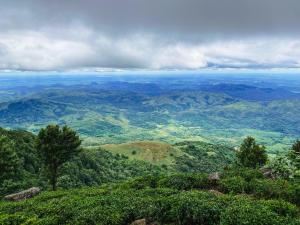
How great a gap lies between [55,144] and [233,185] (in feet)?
115

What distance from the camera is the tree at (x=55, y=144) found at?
63469 mm

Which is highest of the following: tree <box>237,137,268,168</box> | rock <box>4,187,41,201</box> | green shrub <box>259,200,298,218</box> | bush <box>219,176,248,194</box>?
green shrub <box>259,200,298,218</box>

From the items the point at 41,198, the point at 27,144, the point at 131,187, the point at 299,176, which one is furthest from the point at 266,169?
the point at 27,144

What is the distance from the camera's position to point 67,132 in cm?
6456

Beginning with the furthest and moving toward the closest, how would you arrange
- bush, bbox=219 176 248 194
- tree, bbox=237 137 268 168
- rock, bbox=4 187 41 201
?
tree, bbox=237 137 268 168 < rock, bbox=4 187 41 201 < bush, bbox=219 176 248 194

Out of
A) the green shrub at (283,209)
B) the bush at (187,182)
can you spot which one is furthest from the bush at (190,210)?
the bush at (187,182)

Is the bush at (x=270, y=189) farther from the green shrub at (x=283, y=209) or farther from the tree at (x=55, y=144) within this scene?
the tree at (x=55, y=144)

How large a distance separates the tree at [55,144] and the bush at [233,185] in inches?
1271

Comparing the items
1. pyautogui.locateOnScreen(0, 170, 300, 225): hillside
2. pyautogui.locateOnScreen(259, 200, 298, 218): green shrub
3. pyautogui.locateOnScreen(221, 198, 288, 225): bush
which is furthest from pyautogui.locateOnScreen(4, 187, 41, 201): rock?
pyautogui.locateOnScreen(259, 200, 298, 218): green shrub

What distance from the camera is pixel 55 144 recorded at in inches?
2496

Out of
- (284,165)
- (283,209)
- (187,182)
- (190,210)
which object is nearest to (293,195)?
(284,165)

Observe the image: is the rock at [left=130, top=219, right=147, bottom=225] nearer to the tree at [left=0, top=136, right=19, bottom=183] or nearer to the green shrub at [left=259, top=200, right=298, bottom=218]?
the green shrub at [left=259, top=200, right=298, bottom=218]

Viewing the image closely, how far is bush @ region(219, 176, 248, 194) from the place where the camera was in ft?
130

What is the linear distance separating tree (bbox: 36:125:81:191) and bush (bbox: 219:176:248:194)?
1271 inches
